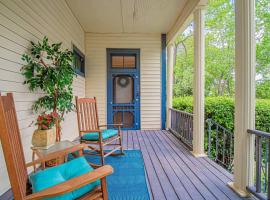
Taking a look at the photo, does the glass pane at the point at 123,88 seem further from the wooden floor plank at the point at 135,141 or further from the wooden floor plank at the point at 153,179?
the wooden floor plank at the point at 153,179

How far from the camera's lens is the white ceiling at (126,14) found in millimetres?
4207

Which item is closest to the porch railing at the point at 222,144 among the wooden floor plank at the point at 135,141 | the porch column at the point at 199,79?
the porch column at the point at 199,79

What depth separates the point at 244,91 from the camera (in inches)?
82.4

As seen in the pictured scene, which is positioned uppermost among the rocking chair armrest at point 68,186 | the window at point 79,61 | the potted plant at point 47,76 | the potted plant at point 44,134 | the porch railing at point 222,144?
the window at point 79,61

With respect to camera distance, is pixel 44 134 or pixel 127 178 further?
pixel 127 178

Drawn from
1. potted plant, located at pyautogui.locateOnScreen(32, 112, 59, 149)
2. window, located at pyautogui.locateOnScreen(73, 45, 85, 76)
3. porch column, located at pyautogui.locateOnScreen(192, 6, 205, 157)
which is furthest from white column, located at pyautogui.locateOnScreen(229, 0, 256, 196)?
window, located at pyautogui.locateOnScreen(73, 45, 85, 76)

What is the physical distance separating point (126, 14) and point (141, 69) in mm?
1764

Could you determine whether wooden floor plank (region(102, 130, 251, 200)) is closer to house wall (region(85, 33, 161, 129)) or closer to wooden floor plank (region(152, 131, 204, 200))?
wooden floor plank (region(152, 131, 204, 200))

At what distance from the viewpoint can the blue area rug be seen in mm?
2153

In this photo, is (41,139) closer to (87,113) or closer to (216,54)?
(87,113)

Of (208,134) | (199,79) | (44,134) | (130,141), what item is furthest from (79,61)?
(208,134)

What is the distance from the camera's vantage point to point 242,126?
84.4 inches

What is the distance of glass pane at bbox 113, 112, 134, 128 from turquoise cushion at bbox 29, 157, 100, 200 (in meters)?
4.36

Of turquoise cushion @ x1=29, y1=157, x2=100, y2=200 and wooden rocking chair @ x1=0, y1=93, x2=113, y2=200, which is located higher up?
wooden rocking chair @ x1=0, y1=93, x2=113, y2=200
